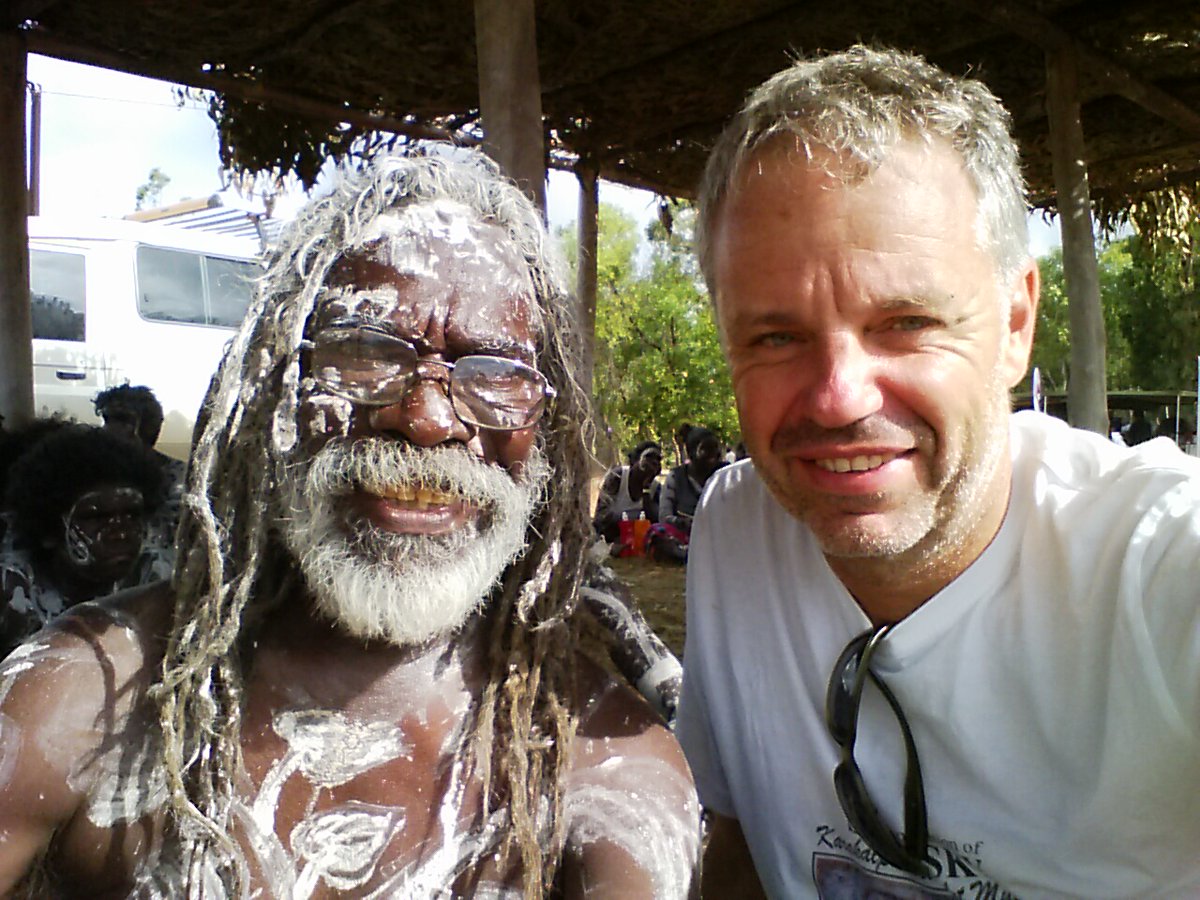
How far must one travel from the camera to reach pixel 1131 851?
1.44 metres

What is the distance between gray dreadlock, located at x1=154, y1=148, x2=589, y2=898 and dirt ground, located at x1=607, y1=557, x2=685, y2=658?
10.7ft

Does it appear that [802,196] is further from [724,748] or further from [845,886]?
[845,886]

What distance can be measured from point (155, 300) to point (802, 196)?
7.42 m

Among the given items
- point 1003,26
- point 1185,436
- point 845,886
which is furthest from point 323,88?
point 1185,436

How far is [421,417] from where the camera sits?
1.62 m

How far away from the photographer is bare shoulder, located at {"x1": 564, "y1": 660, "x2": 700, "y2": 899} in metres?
1.53

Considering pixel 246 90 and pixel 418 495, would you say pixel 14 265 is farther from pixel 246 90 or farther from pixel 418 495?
pixel 418 495

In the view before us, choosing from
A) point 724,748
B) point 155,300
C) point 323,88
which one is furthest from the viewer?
point 155,300

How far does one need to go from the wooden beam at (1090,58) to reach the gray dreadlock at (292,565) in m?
3.09

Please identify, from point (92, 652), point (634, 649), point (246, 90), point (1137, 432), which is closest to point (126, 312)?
point (246, 90)

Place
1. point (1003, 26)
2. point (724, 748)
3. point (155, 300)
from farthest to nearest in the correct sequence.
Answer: point (155, 300) → point (1003, 26) → point (724, 748)

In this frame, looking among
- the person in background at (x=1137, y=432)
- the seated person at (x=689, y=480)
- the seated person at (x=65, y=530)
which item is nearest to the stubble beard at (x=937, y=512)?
the seated person at (x=65, y=530)

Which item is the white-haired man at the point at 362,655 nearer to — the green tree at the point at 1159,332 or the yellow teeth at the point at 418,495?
the yellow teeth at the point at 418,495

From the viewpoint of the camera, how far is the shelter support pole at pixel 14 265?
13.4 ft
